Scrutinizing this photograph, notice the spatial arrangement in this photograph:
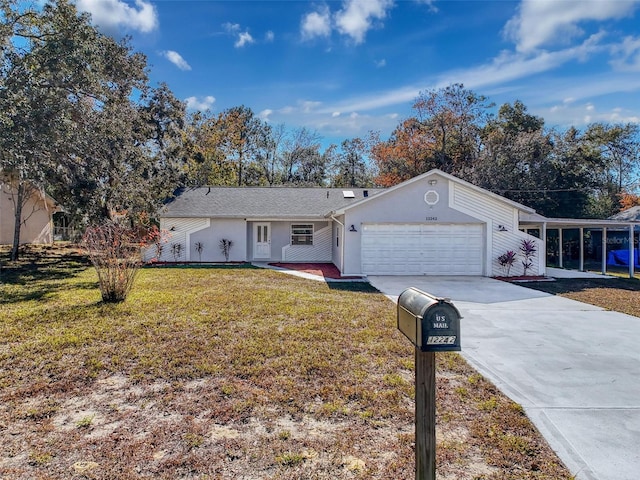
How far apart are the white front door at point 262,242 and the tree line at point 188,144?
16.3 feet

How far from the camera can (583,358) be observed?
→ 5.27 metres

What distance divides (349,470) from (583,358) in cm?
429

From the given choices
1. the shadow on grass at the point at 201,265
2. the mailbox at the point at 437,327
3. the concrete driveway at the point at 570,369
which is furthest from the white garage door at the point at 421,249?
the mailbox at the point at 437,327

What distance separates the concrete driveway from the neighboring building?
24.8 m

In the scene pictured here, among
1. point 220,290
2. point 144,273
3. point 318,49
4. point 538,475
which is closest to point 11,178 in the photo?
point 144,273

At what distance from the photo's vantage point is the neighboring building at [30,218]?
2253 centimetres

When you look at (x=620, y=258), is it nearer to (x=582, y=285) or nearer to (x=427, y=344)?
(x=582, y=285)

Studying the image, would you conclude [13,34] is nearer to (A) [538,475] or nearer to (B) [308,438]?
(B) [308,438]

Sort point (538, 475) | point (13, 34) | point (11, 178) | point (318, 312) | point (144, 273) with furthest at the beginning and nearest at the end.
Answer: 1. point (11, 178)
2. point (144, 273)
3. point (13, 34)
4. point (318, 312)
5. point (538, 475)

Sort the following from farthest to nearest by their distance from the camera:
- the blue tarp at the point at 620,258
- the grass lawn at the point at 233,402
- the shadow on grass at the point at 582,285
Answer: the blue tarp at the point at 620,258
the shadow on grass at the point at 582,285
the grass lawn at the point at 233,402

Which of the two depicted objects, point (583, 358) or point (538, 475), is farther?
point (583, 358)

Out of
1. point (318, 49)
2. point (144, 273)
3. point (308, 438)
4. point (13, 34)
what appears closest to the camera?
point (308, 438)

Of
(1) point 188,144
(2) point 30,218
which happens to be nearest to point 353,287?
(1) point 188,144

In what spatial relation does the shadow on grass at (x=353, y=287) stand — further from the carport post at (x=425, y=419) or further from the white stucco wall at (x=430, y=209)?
the carport post at (x=425, y=419)
